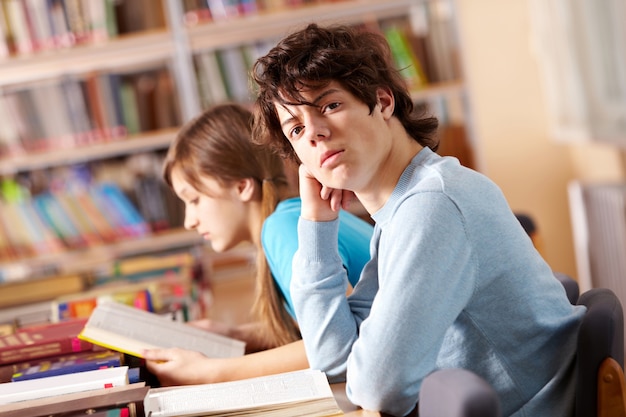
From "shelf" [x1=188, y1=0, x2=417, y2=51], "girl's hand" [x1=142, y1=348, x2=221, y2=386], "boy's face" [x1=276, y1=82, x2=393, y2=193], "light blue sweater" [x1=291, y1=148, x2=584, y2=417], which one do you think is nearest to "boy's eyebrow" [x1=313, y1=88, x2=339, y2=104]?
"boy's face" [x1=276, y1=82, x2=393, y2=193]

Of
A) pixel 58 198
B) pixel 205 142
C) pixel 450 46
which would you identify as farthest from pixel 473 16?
pixel 205 142

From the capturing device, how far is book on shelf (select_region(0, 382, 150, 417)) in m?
1.16

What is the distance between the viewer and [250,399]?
1.21 metres

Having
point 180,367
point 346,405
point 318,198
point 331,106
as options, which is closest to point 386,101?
point 331,106

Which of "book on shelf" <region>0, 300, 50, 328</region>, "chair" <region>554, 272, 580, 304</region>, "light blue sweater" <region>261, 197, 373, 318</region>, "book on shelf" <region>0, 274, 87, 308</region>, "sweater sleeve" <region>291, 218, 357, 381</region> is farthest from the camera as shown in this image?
"book on shelf" <region>0, 274, 87, 308</region>

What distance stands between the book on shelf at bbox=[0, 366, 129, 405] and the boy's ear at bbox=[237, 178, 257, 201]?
589 millimetres

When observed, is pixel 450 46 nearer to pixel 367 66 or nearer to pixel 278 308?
pixel 278 308

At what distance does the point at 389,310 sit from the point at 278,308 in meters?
0.64

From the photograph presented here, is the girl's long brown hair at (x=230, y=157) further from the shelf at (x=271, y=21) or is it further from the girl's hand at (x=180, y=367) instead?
the shelf at (x=271, y=21)

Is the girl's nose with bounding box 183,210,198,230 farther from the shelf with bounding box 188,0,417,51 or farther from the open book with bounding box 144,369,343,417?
the shelf with bounding box 188,0,417,51

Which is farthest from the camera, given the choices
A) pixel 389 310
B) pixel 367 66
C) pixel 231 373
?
pixel 231 373

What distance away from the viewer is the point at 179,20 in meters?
3.51

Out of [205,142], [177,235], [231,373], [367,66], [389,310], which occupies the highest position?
[367,66]

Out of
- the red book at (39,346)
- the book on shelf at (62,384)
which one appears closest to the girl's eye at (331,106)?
the book on shelf at (62,384)
